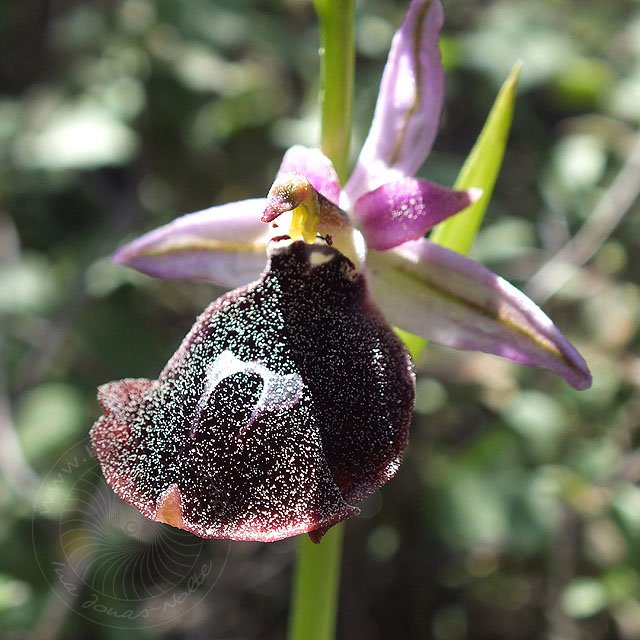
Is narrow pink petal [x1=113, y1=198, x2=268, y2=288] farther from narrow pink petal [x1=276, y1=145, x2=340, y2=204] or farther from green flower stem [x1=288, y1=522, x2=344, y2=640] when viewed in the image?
green flower stem [x1=288, y1=522, x2=344, y2=640]

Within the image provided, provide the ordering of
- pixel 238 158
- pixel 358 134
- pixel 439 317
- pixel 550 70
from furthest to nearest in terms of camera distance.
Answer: pixel 238 158, pixel 550 70, pixel 358 134, pixel 439 317

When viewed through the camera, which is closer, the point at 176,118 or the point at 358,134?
the point at 358,134

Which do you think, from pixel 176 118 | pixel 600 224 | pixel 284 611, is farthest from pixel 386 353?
pixel 284 611

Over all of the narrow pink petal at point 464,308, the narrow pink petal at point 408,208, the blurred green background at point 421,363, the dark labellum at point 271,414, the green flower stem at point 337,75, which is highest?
the green flower stem at point 337,75

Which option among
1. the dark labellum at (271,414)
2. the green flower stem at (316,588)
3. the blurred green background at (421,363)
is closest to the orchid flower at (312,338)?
the dark labellum at (271,414)

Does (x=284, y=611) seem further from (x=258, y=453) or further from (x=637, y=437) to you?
(x=258, y=453)

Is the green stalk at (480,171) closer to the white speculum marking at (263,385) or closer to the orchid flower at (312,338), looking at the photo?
the orchid flower at (312,338)

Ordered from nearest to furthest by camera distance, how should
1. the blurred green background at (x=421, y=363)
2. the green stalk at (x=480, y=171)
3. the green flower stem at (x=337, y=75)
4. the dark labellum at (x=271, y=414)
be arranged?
the dark labellum at (x=271, y=414), the green flower stem at (x=337, y=75), the green stalk at (x=480, y=171), the blurred green background at (x=421, y=363)
